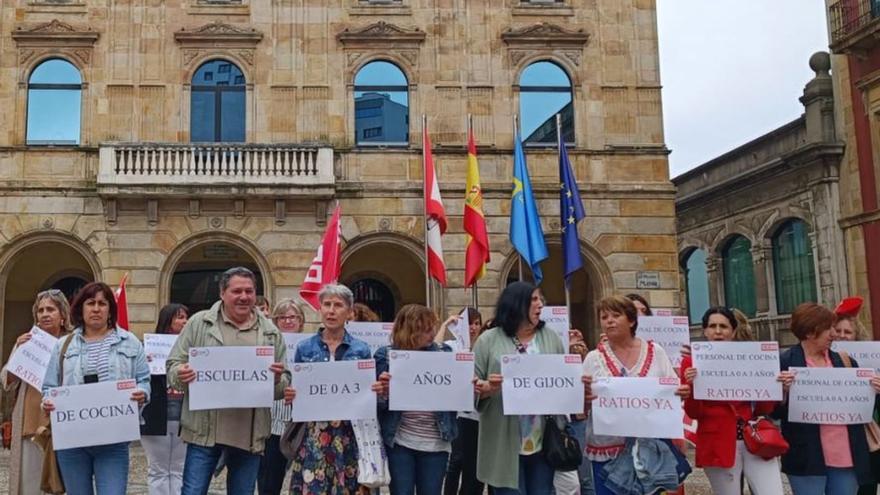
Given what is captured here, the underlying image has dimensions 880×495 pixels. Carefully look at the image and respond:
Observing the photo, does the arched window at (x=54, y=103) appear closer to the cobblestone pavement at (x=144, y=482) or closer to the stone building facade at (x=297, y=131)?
the stone building facade at (x=297, y=131)

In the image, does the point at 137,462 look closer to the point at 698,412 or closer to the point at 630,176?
the point at 698,412

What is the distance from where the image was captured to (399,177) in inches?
809

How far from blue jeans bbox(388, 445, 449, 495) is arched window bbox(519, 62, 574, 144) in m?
15.4

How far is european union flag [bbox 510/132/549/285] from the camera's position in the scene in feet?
54.7

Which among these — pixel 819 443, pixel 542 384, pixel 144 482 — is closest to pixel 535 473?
pixel 542 384

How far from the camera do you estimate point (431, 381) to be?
21.0 feet

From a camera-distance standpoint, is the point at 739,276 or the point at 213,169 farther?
the point at 739,276

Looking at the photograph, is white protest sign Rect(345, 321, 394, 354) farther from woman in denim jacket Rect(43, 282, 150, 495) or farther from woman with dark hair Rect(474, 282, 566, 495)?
woman in denim jacket Rect(43, 282, 150, 495)

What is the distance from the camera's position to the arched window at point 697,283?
30953 mm

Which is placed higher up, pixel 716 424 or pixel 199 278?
pixel 199 278

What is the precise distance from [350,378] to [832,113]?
2104cm

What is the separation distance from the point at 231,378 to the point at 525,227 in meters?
11.4

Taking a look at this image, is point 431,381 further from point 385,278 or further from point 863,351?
point 385,278

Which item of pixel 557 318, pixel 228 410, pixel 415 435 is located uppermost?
pixel 557 318
